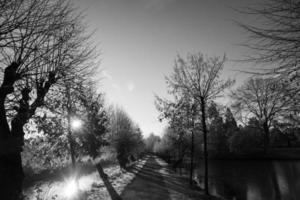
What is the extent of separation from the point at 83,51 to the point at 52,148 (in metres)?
4.43

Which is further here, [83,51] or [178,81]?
[178,81]

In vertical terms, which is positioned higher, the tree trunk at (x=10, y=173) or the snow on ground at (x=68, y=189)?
the tree trunk at (x=10, y=173)

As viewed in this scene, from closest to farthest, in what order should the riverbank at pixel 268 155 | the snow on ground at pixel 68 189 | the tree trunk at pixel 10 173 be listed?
the tree trunk at pixel 10 173 < the snow on ground at pixel 68 189 < the riverbank at pixel 268 155

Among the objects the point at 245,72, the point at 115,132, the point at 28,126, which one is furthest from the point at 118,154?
the point at 245,72

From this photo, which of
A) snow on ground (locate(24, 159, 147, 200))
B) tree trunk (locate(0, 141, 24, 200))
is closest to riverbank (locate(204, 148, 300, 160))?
snow on ground (locate(24, 159, 147, 200))

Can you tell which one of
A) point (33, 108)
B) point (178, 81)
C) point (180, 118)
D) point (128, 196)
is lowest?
point (128, 196)

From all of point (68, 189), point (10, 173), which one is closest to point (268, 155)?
point (68, 189)

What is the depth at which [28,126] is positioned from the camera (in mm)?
6434

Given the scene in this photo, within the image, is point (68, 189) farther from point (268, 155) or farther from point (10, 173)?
point (268, 155)

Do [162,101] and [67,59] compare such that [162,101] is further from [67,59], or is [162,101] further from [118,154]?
[118,154]

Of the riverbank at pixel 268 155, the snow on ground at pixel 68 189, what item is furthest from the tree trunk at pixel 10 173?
the riverbank at pixel 268 155

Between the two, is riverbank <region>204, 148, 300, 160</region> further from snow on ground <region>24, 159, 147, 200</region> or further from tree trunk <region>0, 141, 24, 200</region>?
tree trunk <region>0, 141, 24, 200</region>

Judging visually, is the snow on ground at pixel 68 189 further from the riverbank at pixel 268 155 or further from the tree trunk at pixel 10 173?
the riverbank at pixel 268 155

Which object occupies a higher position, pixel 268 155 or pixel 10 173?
pixel 268 155
